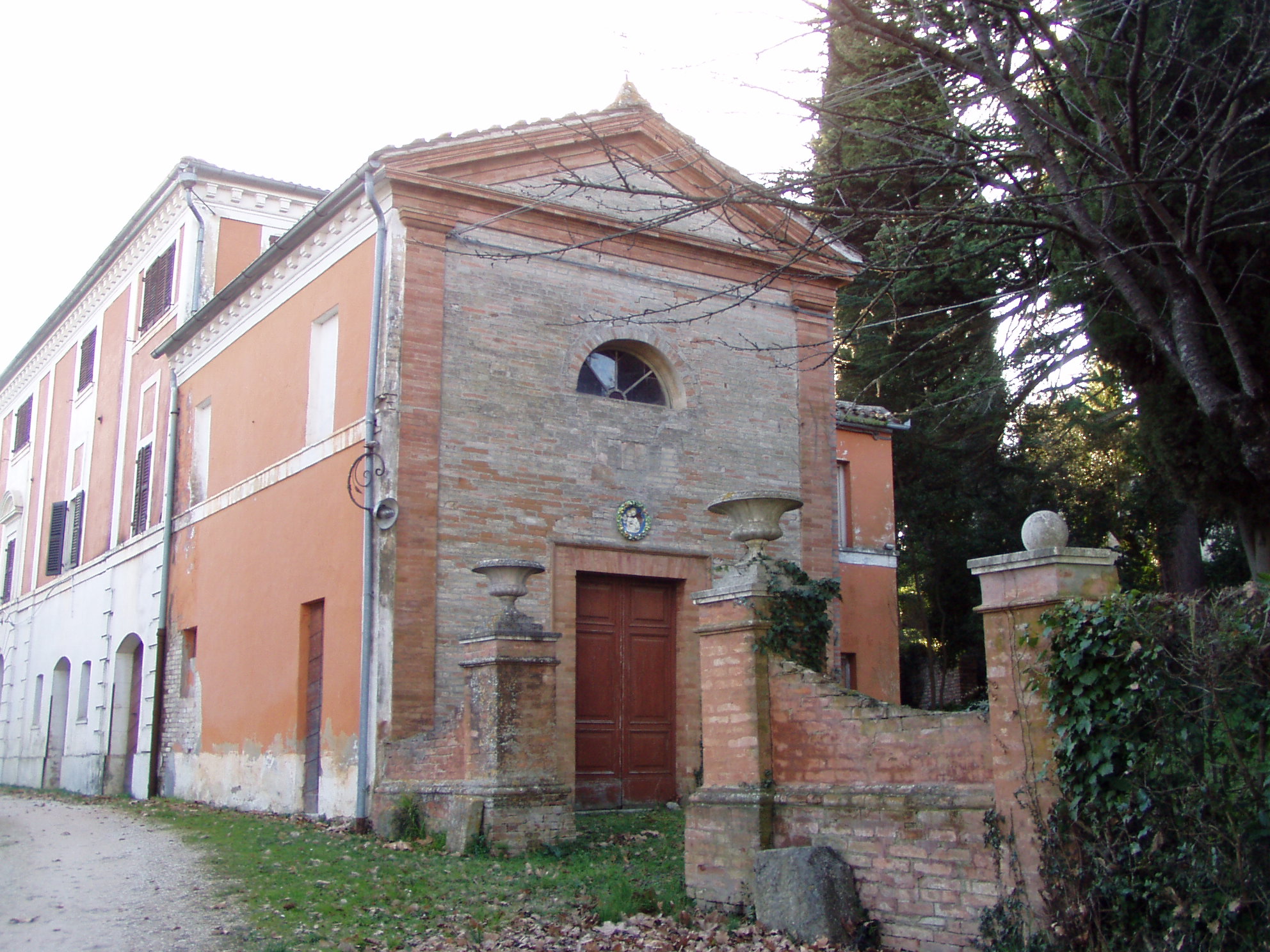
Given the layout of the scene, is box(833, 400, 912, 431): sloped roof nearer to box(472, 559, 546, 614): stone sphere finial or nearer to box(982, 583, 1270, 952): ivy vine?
box(472, 559, 546, 614): stone sphere finial

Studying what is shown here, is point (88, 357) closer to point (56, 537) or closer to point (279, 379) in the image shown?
point (56, 537)

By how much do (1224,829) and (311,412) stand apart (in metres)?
11.1

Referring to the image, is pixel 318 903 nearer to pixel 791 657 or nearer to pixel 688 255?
pixel 791 657

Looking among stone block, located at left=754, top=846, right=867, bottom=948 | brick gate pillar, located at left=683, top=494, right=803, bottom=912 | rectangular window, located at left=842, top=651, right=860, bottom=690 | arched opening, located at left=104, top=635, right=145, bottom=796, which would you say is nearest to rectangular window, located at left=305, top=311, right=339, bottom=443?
arched opening, located at left=104, top=635, right=145, bottom=796

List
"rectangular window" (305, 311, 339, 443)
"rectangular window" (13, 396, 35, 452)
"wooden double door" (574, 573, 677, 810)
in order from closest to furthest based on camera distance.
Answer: "wooden double door" (574, 573, 677, 810) < "rectangular window" (305, 311, 339, 443) < "rectangular window" (13, 396, 35, 452)

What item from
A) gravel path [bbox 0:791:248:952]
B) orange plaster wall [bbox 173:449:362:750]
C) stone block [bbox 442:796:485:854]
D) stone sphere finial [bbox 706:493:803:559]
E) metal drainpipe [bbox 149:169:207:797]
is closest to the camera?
gravel path [bbox 0:791:248:952]

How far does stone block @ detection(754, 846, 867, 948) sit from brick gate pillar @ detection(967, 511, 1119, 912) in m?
1.04

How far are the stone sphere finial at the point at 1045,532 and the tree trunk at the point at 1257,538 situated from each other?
655 centimetres

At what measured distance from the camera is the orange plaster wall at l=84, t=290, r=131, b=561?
71.2 feet

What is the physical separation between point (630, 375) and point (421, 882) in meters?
6.79

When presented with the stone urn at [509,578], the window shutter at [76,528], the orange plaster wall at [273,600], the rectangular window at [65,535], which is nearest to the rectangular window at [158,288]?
the window shutter at [76,528]

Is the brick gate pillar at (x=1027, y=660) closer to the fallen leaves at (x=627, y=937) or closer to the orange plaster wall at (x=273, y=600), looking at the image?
the fallen leaves at (x=627, y=937)

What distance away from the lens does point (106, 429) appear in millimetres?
22469

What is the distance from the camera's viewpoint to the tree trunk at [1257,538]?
1164 centimetres
